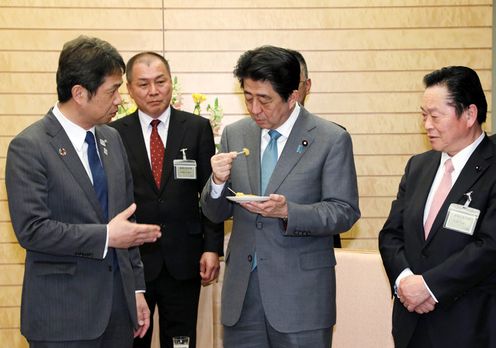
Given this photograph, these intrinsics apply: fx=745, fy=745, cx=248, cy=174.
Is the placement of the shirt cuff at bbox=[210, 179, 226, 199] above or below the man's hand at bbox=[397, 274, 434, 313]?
above

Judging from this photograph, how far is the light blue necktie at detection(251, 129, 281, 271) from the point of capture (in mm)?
3123

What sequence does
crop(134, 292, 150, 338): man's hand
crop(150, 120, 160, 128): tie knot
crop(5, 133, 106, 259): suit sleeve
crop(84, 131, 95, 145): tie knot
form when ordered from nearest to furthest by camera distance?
crop(5, 133, 106, 259): suit sleeve, crop(84, 131, 95, 145): tie knot, crop(134, 292, 150, 338): man's hand, crop(150, 120, 160, 128): tie knot

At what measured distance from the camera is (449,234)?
2910 millimetres

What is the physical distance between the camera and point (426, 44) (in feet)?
18.2

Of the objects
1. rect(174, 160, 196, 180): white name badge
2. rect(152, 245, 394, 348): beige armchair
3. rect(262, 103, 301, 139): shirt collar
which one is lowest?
rect(152, 245, 394, 348): beige armchair

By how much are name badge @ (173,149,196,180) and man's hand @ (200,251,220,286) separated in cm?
43

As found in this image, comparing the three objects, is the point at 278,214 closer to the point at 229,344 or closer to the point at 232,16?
the point at 229,344

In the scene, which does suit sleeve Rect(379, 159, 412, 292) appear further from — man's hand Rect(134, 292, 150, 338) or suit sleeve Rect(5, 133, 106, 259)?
suit sleeve Rect(5, 133, 106, 259)

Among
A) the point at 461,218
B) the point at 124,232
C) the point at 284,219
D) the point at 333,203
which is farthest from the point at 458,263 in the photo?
the point at 124,232

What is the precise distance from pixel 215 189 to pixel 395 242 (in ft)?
2.63

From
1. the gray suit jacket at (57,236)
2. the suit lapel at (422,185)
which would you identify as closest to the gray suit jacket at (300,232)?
the suit lapel at (422,185)

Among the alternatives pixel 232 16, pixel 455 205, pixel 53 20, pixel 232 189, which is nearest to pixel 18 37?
pixel 53 20

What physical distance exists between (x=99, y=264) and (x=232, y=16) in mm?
3117

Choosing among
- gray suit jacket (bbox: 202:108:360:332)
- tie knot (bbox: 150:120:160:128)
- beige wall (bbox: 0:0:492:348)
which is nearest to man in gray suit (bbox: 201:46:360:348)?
gray suit jacket (bbox: 202:108:360:332)
